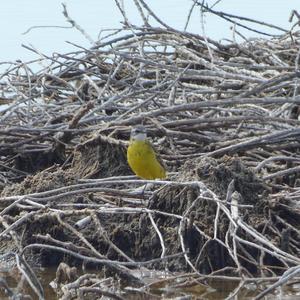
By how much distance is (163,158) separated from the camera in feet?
26.1

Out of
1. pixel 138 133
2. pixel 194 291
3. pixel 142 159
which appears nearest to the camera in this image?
pixel 194 291

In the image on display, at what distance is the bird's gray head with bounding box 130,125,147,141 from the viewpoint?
7.62 m

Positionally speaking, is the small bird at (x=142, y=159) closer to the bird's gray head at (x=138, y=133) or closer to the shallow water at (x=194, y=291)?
the bird's gray head at (x=138, y=133)

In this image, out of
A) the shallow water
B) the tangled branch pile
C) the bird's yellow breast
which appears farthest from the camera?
the bird's yellow breast

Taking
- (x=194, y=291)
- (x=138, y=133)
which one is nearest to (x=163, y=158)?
(x=138, y=133)

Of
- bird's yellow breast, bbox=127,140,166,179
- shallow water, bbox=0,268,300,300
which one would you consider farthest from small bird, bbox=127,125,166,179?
shallow water, bbox=0,268,300,300

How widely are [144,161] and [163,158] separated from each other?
0.41m

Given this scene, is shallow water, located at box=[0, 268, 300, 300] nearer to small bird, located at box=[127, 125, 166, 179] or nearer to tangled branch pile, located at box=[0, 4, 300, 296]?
tangled branch pile, located at box=[0, 4, 300, 296]

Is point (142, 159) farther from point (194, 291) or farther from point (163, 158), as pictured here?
point (194, 291)

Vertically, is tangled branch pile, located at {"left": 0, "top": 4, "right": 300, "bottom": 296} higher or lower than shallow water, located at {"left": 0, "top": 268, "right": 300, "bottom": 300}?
higher

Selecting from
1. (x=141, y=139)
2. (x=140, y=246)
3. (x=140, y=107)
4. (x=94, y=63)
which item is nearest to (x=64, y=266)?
(x=140, y=246)

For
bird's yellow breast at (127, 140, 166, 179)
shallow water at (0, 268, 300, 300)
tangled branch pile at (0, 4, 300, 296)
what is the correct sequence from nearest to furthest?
shallow water at (0, 268, 300, 300) → tangled branch pile at (0, 4, 300, 296) → bird's yellow breast at (127, 140, 166, 179)

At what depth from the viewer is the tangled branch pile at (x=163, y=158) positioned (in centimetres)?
629

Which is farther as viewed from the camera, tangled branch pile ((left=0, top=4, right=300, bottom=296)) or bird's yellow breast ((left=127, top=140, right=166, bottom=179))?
bird's yellow breast ((left=127, top=140, right=166, bottom=179))
